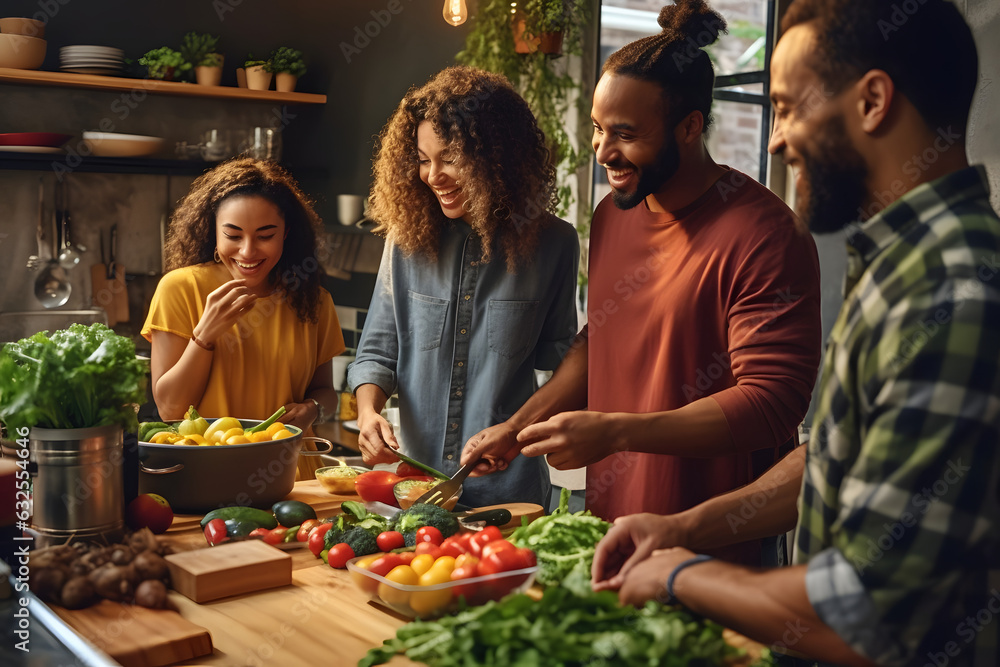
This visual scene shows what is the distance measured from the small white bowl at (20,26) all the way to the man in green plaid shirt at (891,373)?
3373mm

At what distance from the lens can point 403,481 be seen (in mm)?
1925

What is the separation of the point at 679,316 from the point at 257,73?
2.91m

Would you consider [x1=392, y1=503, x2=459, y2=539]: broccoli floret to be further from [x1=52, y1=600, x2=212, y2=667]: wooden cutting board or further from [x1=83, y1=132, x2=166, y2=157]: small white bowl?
[x1=83, y1=132, x2=166, y2=157]: small white bowl

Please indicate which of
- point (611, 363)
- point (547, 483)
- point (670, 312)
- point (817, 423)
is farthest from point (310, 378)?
point (817, 423)

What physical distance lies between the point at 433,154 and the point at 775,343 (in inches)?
38.3

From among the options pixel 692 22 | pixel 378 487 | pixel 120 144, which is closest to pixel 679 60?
pixel 692 22

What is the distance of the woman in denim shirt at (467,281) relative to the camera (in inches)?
87.8

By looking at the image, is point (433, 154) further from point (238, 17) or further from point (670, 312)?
point (238, 17)

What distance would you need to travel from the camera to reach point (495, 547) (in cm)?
137

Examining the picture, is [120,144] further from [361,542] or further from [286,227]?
[361,542]

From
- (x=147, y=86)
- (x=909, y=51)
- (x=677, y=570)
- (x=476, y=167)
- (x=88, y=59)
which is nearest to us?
(x=909, y=51)

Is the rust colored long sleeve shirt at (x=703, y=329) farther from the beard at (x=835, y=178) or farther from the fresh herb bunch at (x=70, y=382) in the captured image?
the fresh herb bunch at (x=70, y=382)

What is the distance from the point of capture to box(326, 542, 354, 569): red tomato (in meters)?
1.58

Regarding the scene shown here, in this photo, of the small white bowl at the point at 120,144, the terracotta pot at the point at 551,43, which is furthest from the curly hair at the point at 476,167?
the small white bowl at the point at 120,144
